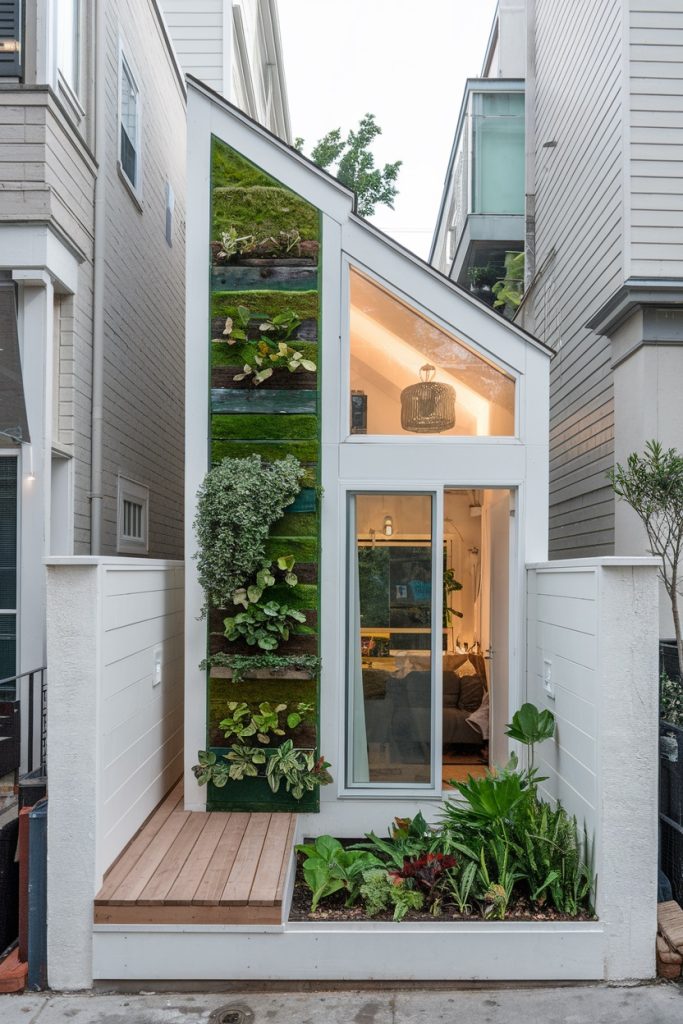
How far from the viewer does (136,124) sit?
7.66 m

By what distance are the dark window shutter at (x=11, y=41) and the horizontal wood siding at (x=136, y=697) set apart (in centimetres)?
316

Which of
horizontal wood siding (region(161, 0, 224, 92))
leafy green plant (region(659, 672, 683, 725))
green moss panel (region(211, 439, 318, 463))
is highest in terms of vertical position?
horizontal wood siding (region(161, 0, 224, 92))

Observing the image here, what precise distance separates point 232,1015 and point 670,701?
118 inches

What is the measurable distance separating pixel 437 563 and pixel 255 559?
1121 millimetres

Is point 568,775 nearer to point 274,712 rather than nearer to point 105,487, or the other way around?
point 274,712

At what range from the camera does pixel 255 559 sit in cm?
507

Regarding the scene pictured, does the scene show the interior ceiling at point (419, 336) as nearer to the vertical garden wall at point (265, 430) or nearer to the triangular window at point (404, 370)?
the triangular window at point (404, 370)

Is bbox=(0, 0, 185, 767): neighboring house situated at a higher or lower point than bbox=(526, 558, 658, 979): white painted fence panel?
higher

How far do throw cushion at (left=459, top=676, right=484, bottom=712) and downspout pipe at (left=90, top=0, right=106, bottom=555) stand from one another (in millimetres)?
3350

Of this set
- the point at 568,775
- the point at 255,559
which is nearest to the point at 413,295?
the point at 255,559

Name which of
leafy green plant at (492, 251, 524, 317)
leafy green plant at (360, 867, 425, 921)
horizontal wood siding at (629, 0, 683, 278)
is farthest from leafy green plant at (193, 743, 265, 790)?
leafy green plant at (492, 251, 524, 317)

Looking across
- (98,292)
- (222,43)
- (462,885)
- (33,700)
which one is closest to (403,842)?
(462,885)

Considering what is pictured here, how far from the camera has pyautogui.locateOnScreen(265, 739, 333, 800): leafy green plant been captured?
16.6ft

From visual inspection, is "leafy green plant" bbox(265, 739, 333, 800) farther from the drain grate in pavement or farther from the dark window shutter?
the dark window shutter
